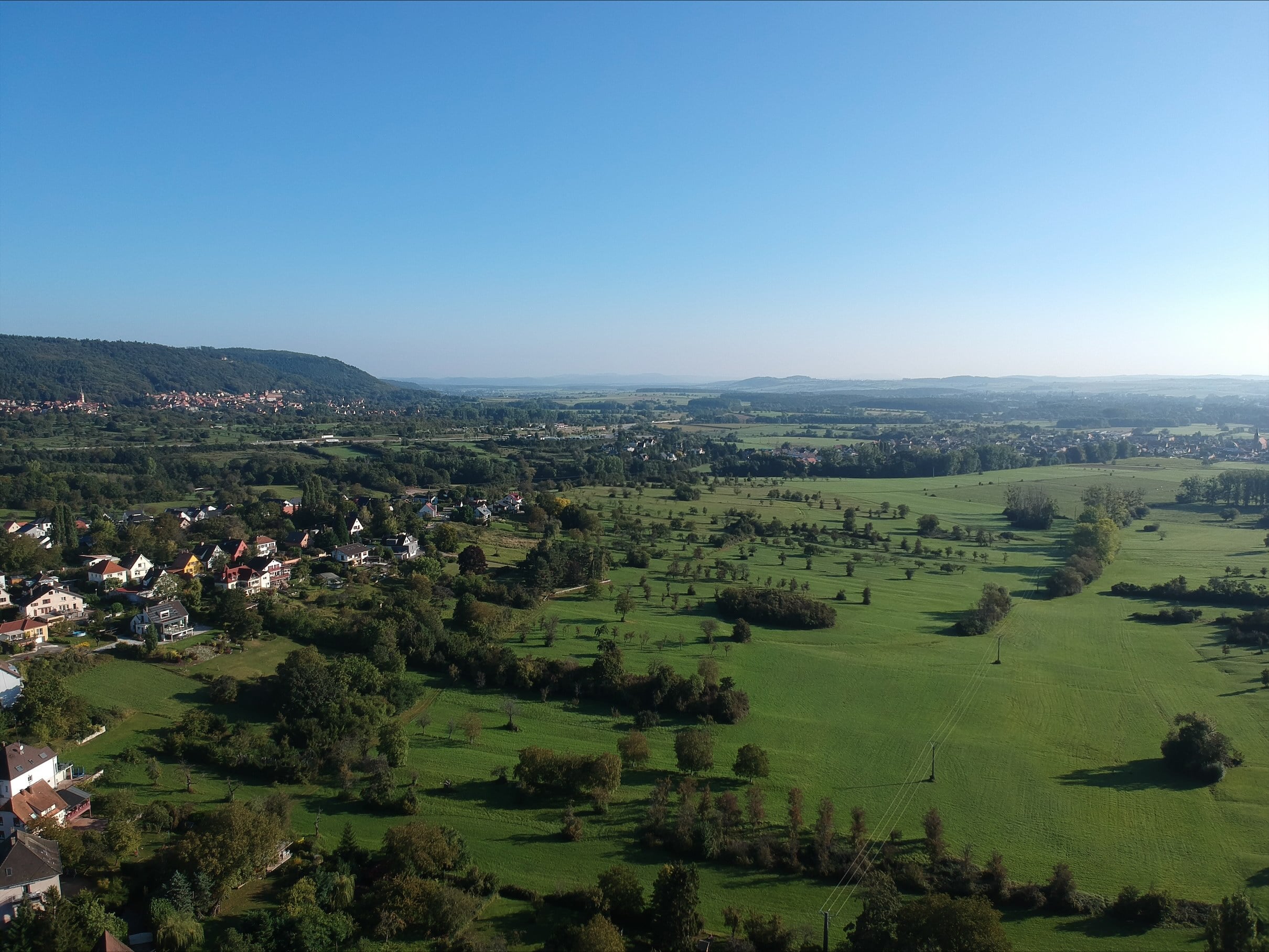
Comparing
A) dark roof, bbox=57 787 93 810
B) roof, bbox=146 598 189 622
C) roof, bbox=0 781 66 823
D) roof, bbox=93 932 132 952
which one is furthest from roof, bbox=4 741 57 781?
roof, bbox=146 598 189 622

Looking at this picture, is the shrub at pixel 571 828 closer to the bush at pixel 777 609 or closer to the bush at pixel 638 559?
the bush at pixel 777 609

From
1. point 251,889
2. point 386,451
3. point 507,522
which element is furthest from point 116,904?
point 386,451

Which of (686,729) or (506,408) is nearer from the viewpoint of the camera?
(686,729)

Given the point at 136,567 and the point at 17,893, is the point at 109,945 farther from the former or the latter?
the point at 136,567

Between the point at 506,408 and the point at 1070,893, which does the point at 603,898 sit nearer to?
the point at 1070,893

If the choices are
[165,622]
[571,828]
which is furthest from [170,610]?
[571,828]
